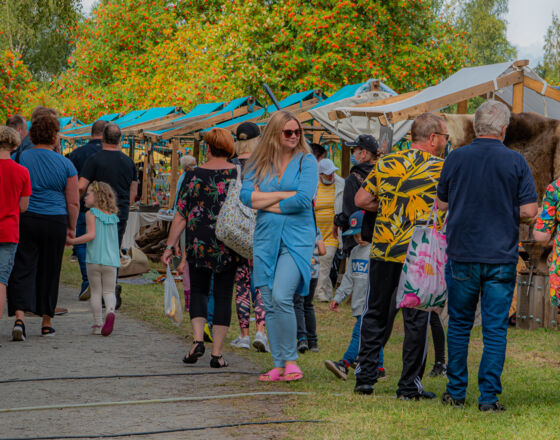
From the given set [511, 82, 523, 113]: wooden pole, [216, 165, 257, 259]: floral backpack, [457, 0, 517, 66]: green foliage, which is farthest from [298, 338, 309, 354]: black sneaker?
[457, 0, 517, 66]: green foliage

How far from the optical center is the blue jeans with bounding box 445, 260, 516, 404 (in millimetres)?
5090

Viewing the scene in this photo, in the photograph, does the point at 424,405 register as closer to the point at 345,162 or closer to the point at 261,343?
the point at 261,343

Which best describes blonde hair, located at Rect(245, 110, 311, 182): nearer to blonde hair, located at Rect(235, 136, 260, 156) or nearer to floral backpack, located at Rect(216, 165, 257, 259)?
floral backpack, located at Rect(216, 165, 257, 259)

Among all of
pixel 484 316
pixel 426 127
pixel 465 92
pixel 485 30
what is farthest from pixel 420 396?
pixel 485 30

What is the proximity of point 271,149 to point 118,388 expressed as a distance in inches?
79.2

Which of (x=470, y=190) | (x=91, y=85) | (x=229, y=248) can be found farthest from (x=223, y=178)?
(x=91, y=85)

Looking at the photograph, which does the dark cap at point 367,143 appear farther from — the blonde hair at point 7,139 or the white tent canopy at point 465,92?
the blonde hair at point 7,139

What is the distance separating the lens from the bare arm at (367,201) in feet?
18.7

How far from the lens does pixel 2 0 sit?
44.8 feet

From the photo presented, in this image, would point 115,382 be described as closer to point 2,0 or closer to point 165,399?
point 165,399

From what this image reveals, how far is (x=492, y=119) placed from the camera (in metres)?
5.15

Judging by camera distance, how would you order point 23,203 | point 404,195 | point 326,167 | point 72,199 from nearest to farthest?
1. point 404,195
2. point 23,203
3. point 72,199
4. point 326,167

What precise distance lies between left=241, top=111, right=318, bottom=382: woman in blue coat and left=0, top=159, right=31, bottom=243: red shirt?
232 centimetres

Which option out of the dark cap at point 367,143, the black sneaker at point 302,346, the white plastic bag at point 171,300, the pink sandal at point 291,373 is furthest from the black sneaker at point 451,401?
the white plastic bag at point 171,300
